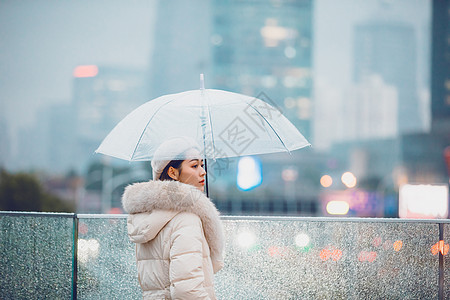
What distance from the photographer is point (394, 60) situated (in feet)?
469

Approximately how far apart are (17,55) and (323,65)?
88874 millimetres

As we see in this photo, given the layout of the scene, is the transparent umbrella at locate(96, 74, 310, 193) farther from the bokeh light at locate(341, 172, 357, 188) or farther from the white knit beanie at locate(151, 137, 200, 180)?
the bokeh light at locate(341, 172, 357, 188)

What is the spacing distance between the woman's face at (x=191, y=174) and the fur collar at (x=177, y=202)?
10cm

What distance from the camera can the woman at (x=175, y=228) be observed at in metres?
2.83

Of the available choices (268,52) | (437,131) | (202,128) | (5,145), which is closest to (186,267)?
(202,128)

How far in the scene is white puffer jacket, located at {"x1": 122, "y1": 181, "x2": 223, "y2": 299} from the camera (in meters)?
2.82

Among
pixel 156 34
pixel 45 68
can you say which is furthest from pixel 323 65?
pixel 45 68

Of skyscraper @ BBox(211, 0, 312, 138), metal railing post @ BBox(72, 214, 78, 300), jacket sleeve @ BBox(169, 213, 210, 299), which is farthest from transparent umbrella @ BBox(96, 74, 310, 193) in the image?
skyscraper @ BBox(211, 0, 312, 138)

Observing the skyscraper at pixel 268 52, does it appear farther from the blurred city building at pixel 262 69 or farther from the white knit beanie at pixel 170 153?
the white knit beanie at pixel 170 153

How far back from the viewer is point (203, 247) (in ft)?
9.93

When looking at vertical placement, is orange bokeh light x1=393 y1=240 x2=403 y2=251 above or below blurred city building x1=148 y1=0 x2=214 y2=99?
below

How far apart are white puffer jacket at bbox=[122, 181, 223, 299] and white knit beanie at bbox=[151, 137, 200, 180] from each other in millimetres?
151

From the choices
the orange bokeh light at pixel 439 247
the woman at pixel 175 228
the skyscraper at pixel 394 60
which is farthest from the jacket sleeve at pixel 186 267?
the skyscraper at pixel 394 60

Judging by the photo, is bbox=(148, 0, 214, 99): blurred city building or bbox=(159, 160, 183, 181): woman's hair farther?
bbox=(148, 0, 214, 99): blurred city building
